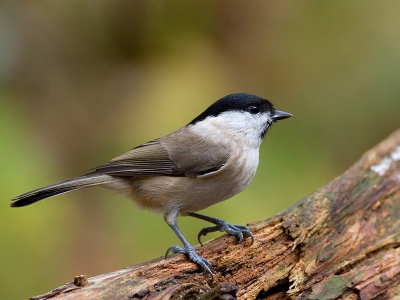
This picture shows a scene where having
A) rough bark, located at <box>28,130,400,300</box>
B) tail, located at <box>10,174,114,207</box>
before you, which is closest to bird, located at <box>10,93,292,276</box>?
tail, located at <box>10,174,114,207</box>

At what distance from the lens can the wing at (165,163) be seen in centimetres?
255

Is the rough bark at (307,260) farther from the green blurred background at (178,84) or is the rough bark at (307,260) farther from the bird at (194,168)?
the green blurred background at (178,84)

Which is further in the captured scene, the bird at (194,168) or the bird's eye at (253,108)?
the bird's eye at (253,108)

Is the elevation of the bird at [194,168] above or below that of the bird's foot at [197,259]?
above

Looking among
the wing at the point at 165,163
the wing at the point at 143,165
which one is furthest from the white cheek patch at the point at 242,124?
the wing at the point at 143,165

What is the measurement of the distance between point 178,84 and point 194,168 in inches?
61.6

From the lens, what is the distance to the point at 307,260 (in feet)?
7.63

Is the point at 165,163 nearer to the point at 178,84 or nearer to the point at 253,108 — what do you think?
the point at 253,108

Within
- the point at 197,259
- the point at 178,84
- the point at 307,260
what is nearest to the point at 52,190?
the point at 197,259

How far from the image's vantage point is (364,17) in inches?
166

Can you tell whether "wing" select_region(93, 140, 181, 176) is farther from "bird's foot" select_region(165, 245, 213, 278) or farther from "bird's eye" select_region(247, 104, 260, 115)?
"bird's eye" select_region(247, 104, 260, 115)

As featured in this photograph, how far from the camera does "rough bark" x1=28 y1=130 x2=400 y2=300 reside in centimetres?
201

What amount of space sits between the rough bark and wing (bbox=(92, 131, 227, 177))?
1.40 feet

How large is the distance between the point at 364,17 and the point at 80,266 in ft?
11.0
